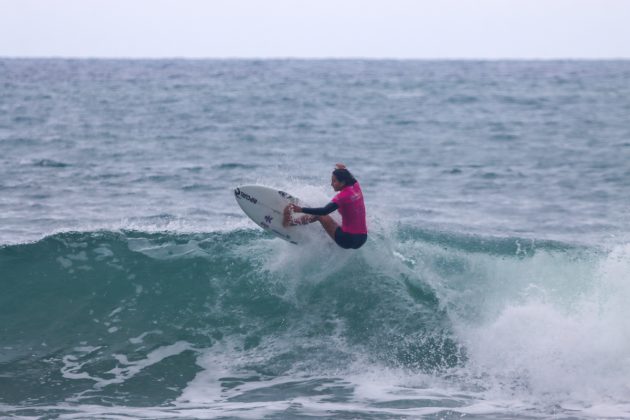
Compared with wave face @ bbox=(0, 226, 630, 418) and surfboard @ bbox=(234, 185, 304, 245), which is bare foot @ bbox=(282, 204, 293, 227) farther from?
wave face @ bbox=(0, 226, 630, 418)

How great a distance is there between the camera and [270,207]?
10.4m

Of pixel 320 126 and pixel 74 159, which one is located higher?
pixel 320 126

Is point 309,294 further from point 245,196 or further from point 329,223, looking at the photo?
point 245,196

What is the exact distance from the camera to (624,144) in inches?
988

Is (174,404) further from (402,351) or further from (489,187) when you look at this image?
(489,187)

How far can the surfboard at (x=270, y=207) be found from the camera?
10391 millimetres

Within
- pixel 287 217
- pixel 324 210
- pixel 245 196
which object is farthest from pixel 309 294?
pixel 324 210

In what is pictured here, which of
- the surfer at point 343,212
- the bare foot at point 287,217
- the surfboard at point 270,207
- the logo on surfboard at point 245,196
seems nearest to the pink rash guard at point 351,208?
the surfer at point 343,212

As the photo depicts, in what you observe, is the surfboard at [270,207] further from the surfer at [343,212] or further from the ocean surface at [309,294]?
the ocean surface at [309,294]

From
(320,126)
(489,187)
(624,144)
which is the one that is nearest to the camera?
(489,187)

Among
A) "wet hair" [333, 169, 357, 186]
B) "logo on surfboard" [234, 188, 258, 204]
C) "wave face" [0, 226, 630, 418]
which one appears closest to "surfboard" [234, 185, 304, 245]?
"logo on surfboard" [234, 188, 258, 204]

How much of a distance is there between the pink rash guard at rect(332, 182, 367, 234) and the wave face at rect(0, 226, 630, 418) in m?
1.02

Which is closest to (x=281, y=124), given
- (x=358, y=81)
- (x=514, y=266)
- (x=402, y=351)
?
(x=514, y=266)

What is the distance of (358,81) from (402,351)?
153ft
